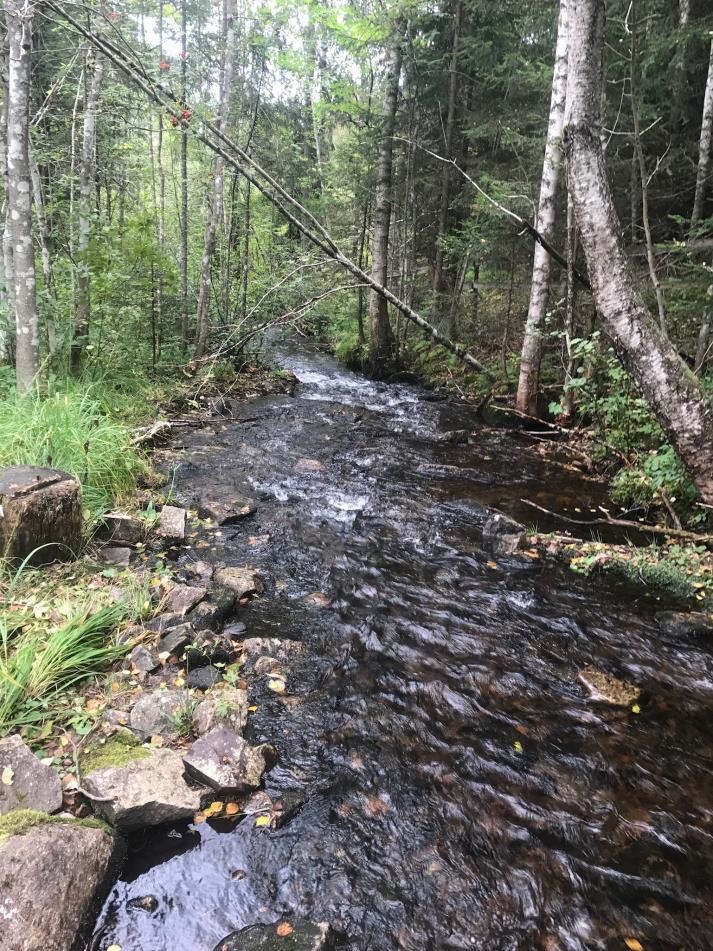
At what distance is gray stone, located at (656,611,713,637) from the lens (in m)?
4.67

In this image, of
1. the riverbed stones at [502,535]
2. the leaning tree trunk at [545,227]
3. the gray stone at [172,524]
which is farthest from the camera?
the leaning tree trunk at [545,227]

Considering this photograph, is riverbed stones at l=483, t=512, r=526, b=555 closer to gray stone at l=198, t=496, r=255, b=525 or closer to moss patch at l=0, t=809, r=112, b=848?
gray stone at l=198, t=496, r=255, b=525

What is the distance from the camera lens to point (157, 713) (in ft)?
11.4

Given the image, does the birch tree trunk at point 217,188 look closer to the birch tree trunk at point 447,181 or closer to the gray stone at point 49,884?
the birch tree trunk at point 447,181

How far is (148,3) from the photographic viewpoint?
1431 centimetres

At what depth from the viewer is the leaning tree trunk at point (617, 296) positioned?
514 centimetres

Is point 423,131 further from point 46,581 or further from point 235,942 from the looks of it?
point 235,942

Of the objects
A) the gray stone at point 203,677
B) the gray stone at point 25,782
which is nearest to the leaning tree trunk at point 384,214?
the gray stone at point 203,677

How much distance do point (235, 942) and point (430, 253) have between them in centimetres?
1849

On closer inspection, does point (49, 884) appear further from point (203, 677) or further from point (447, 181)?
point (447, 181)

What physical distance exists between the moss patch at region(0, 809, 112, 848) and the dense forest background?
5.36 m

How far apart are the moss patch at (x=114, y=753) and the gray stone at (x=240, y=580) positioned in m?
1.83

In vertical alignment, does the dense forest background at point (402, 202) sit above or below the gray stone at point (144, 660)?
above

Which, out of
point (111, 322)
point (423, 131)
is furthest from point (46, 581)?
point (423, 131)
